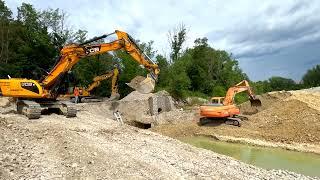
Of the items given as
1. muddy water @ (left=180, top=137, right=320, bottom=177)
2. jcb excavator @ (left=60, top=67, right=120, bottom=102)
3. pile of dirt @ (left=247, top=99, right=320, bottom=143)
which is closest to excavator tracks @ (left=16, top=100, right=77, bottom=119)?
muddy water @ (left=180, top=137, right=320, bottom=177)

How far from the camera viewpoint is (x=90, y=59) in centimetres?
4091

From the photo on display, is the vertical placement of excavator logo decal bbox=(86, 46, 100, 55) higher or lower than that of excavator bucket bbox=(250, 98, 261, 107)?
higher

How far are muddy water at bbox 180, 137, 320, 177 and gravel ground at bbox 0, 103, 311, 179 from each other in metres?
3.19

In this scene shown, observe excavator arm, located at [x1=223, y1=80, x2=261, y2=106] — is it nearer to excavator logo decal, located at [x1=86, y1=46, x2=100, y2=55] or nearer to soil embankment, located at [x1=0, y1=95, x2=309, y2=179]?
excavator logo decal, located at [x1=86, y1=46, x2=100, y2=55]

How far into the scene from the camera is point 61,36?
145 ft

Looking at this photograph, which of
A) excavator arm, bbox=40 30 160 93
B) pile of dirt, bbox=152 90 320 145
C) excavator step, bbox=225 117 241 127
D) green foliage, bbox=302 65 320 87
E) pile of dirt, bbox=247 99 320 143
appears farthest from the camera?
green foliage, bbox=302 65 320 87

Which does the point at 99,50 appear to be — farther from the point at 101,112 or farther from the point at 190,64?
the point at 190,64

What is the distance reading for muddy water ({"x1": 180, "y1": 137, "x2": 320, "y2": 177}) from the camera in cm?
1623

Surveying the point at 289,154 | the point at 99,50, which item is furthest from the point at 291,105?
the point at 99,50

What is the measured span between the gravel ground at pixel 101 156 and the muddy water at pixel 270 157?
125 inches

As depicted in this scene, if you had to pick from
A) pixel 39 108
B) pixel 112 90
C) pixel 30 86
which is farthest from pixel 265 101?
pixel 39 108

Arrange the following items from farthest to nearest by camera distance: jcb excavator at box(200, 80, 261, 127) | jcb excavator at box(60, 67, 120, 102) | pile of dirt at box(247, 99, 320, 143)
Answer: jcb excavator at box(60, 67, 120, 102), jcb excavator at box(200, 80, 261, 127), pile of dirt at box(247, 99, 320, 143)

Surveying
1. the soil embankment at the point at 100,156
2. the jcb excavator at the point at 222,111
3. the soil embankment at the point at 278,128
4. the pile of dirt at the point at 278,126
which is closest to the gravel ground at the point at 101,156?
the soil embankment at the point at 100,156

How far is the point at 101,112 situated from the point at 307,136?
11.9 meters
